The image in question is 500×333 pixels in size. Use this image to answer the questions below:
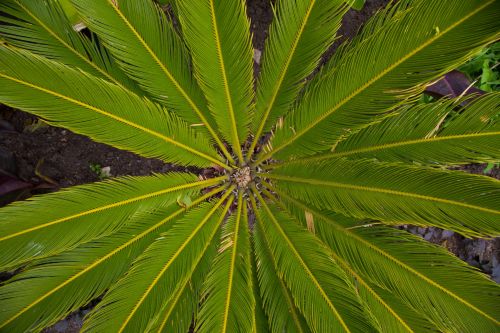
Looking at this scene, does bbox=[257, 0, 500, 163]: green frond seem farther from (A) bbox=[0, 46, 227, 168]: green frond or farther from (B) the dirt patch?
(B) the dirt patch

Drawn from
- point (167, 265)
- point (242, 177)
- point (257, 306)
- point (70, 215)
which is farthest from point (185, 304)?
point (242, 177)

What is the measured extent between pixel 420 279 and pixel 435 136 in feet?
1.86

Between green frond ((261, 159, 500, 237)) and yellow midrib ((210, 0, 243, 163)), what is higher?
yellow midrib ((210, 0, 243, 163))

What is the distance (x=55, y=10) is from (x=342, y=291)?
5.09 feet

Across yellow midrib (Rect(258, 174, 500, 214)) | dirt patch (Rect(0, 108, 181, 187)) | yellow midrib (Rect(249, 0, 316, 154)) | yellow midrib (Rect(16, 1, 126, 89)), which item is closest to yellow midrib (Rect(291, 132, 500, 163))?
yellow midrib (Rect(258, 174, 500, 214))

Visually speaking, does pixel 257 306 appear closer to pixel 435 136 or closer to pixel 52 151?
pixel 435 136

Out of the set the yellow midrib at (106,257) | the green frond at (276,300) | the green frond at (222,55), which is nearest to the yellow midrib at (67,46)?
the green frond at (222,55)

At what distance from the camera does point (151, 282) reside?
59.8 inches

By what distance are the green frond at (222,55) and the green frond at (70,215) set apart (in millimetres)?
443

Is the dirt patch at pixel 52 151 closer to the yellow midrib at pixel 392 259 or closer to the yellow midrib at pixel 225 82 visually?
the yellow midrib at pixel 225 82

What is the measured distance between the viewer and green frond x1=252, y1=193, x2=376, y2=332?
1463mm

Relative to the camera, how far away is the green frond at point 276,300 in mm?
1668

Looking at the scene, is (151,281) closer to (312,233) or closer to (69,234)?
(69,234)

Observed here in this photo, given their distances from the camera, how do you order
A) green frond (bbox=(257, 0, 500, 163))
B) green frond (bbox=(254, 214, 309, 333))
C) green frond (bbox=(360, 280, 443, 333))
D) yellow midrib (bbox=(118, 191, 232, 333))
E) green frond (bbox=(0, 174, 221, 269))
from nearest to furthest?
green frond (bbox=(257, 0, 500, 163))
green frond (bbox=(0, 174, 221, 269))
yellow midrib (bbox=(118, 191, 232, 333))
green frond (bbox=(360, 280, 443, 333))
green frond (bbox=(254, 214, 309, 333))
